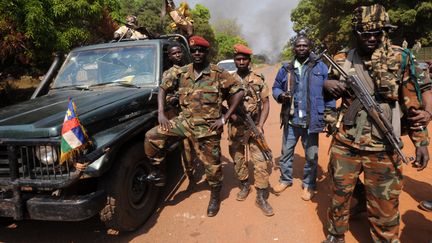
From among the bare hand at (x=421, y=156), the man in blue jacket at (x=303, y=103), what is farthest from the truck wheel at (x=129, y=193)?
the bare hand at (x=421, y=156)

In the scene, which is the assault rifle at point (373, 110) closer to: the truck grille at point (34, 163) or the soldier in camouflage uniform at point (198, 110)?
the soldier in camouflage uniform at point (198, 110)

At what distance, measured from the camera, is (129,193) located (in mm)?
3057

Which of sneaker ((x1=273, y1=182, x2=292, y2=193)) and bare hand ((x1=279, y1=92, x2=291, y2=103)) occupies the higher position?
bare hand ((x1=279, y1=92, x2=291, y2=103))

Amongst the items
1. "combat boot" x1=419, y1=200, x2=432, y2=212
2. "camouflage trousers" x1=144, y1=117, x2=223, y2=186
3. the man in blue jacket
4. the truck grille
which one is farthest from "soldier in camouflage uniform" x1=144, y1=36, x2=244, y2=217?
"combat boot" x1=419, y1=200, x2=432, y2=212

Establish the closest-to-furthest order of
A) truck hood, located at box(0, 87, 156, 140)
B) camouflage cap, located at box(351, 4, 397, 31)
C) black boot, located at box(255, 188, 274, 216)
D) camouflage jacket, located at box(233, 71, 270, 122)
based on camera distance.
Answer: camouflage cap, located at box(351, 4, 397, 31) < truck hood, located at box(0, 87, 156, 140) < black boot, located at box(255, 188, 274, 216) < camouflage jacket, located at box(233, 71, 270, 122)

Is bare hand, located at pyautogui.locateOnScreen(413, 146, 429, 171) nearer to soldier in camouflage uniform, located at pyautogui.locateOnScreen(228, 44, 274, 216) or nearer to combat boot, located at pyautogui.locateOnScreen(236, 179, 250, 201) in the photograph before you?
soldier in camouflage uniform, located at pyautogui.locateOnScreen(228, 44, 274, 216)

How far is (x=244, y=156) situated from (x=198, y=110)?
0.98m

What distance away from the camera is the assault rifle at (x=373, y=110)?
227cm

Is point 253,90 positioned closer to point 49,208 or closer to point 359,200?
point 359,200

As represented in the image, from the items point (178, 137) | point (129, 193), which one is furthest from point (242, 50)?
point (129, 193)

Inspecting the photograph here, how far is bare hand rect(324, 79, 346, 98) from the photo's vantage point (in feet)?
7.99

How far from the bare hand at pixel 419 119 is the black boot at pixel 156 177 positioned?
2.35 meters

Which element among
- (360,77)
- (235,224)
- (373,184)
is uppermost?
(360,77)

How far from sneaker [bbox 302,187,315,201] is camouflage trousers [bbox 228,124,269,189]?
533mm
